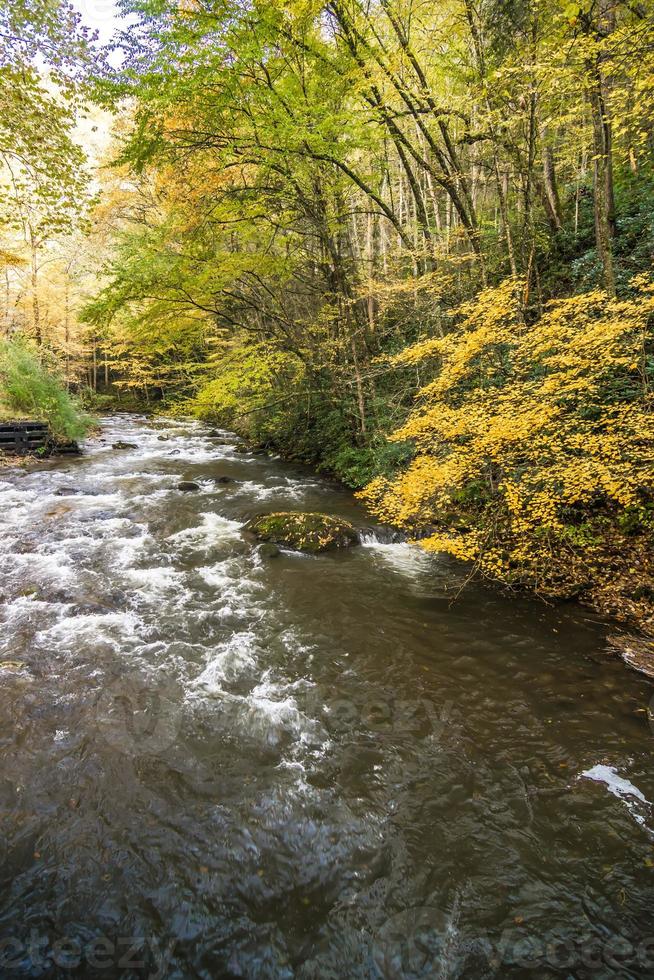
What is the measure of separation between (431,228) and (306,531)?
698cm

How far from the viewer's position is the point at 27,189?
269 inches

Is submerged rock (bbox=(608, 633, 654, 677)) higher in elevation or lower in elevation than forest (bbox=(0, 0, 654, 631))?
lower

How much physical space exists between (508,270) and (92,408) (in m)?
26.6

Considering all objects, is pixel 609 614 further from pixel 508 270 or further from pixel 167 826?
pixel 508 270

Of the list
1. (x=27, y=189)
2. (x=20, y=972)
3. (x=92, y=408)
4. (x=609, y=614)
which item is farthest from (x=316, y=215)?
(x=92, y=408)

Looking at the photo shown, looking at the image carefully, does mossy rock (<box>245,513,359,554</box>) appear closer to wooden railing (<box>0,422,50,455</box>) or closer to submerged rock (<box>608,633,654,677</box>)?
submerged rock (<box>608,633,654,677</box>)

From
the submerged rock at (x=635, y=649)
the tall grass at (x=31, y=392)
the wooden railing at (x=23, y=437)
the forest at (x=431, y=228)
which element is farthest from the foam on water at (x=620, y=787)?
the tall grass at (x=31, y=392)

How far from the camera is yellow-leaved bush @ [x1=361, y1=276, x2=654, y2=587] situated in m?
4.69

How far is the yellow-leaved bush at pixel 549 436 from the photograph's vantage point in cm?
469

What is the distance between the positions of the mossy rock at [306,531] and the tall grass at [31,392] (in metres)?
9.95

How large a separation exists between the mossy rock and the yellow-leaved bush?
177 centimetres

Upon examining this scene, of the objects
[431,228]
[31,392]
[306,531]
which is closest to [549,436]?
[306,531]

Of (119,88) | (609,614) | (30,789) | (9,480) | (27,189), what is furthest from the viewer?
(9,480)

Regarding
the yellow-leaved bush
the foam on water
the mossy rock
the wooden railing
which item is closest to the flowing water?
the foam on water
